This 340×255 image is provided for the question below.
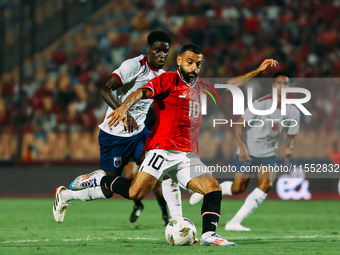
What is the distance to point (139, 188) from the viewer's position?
7.08m

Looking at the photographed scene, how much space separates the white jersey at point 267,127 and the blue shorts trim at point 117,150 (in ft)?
6.30

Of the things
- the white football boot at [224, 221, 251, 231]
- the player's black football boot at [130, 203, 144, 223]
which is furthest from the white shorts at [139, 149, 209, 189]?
the player's black football boot at [130, 203, 144, 223]

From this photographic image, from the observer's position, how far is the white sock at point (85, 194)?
26.5ft

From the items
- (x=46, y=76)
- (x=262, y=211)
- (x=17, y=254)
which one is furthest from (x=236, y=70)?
(x=17, y=254)

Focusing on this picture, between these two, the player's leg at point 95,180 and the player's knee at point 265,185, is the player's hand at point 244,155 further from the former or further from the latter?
the player's leg at point 95,180

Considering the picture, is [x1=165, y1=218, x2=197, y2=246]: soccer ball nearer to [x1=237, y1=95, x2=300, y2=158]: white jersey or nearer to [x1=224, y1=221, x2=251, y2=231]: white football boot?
[x1=224, y1=221, x2=251, y2=231]: white football boot

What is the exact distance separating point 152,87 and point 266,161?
357 centimetres

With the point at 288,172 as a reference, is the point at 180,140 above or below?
above

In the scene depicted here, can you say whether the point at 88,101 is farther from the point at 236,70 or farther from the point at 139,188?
the point at 139,188

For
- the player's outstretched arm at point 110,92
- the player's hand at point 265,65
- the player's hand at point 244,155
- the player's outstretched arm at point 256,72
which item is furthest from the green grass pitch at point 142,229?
the player's hand at point 265,65

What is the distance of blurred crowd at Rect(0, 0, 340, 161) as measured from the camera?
1639 centimetres

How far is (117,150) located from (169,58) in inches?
429

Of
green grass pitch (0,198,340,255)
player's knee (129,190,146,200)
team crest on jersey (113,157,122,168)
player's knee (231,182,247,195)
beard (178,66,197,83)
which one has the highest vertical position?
beard (178,66,197,83)

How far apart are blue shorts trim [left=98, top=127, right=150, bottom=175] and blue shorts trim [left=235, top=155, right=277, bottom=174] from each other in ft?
6.45
